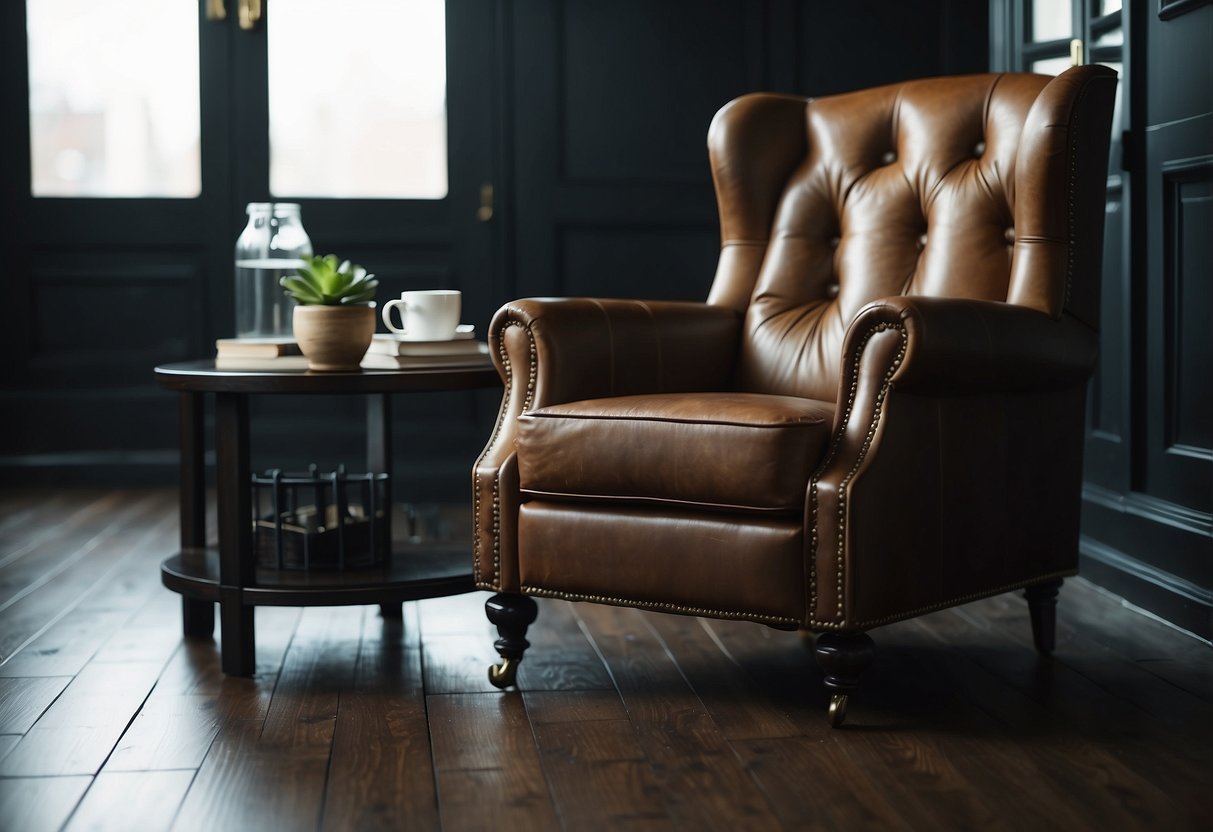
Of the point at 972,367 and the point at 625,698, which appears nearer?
the point at 972,367

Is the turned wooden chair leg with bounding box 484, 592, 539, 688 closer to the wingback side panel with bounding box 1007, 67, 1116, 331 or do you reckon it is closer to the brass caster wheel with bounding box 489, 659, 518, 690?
the brass caster wheel with bounding box 489, 659, 518, 690

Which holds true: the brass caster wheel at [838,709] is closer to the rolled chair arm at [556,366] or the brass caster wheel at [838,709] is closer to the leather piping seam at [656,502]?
the leather piping seam at [656,502]

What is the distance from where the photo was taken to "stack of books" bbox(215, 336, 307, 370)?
2.22 m

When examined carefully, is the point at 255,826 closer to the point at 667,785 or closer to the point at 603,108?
the point at 667,785

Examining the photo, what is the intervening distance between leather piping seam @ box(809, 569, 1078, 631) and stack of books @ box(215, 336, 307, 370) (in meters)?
0.99

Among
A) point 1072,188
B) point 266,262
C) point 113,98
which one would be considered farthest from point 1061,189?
point 113,98

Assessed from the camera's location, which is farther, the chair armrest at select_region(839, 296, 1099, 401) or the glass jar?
the glass jar

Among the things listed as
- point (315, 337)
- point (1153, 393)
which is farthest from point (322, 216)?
point (1153, 393)

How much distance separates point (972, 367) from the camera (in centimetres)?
189

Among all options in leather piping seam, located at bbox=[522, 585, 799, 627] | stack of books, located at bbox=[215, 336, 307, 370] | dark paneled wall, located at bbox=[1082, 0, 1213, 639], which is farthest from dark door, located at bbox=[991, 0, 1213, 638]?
stack of books, located at bbox=[215, 336, 307, 370]

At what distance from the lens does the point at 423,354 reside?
2.28 metres

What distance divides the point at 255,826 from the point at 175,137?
10.9 ft

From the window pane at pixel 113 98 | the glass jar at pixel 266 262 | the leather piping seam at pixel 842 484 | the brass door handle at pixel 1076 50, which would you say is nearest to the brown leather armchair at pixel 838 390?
the leather piping seam at pixel 842 484

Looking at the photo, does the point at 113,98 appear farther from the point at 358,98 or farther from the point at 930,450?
the point at 930,450
